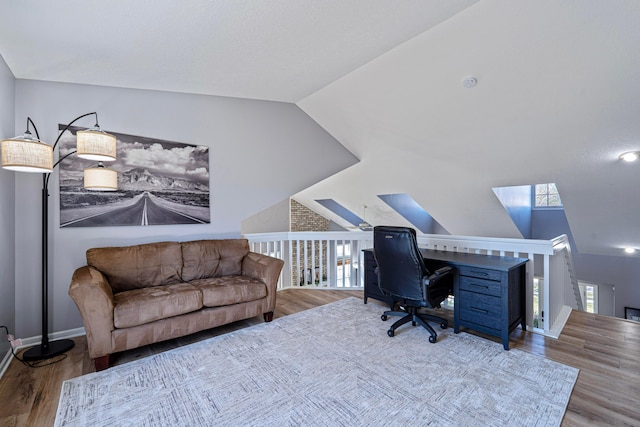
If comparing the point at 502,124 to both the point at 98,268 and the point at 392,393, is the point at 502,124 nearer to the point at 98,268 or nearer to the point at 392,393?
the point at 392,393

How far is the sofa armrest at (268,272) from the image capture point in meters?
3.11

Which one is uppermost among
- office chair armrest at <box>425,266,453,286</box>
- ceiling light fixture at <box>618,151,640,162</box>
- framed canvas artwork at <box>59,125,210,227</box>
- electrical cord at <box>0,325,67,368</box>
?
ceiling light fixture at <box>618,151,640,162</box>

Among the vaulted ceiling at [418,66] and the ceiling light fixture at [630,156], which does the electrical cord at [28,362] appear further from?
the ceiling light fixture at [630,156]

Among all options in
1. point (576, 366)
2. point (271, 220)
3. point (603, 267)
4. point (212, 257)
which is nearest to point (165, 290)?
point (212, 257)

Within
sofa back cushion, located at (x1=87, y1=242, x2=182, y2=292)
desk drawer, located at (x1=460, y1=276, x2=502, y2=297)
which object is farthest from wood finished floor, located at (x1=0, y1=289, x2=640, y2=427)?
sofa back cushion, located at (x1=87, y1=242, x2=182, y2=292)

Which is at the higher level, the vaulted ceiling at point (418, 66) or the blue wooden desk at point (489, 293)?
the vaulted ceiling at point (418, 66)

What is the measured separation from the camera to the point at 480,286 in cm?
269

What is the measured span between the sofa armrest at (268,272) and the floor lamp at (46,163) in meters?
1.57

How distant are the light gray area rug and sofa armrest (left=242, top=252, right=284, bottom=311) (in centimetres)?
46

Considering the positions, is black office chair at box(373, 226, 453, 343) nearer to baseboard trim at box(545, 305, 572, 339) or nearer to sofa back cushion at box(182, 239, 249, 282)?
baseboard trim at box(545, 305, 572, 339)

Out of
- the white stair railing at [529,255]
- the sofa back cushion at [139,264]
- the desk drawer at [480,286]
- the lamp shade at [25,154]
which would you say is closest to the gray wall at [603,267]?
the white stair railing at [529,255]

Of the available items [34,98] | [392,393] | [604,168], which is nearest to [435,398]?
[392,393]

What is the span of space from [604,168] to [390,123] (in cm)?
252

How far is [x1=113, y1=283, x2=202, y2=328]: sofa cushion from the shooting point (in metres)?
2.31
